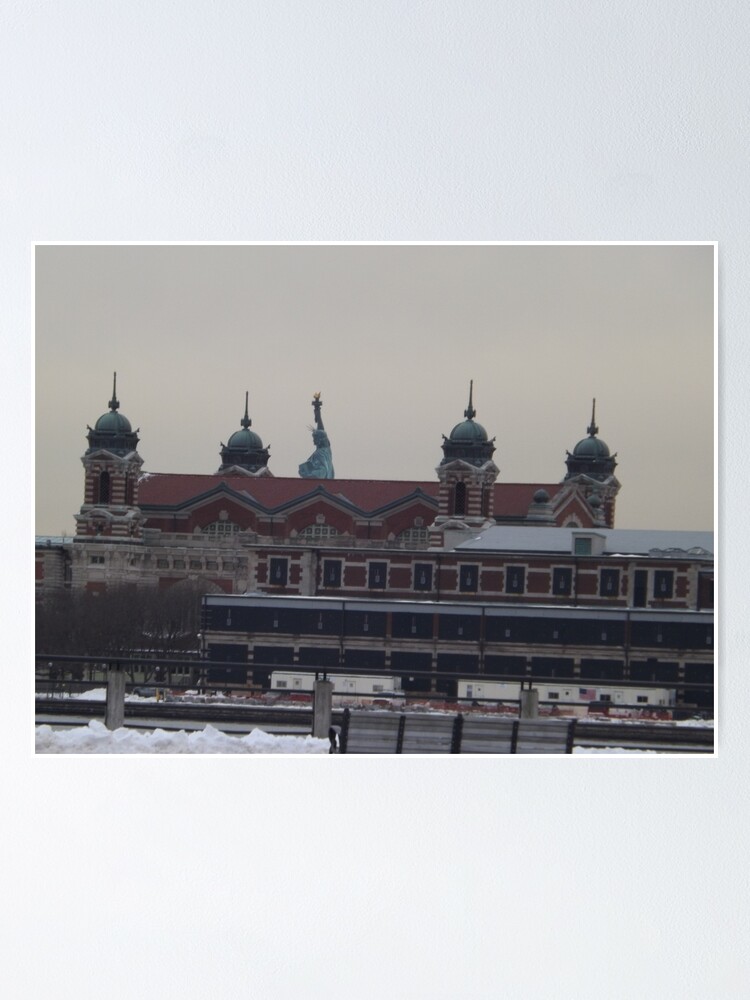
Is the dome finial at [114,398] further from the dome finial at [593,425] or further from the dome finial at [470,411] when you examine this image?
the dome finial at [593,425]

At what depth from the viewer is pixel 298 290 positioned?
12.5ft

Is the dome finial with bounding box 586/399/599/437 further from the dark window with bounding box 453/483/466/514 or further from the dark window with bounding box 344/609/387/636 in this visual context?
the dark window with bounding box 344/609/387/636

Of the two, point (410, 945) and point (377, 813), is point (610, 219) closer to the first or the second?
point (377, 813)

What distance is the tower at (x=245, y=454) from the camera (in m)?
3.82

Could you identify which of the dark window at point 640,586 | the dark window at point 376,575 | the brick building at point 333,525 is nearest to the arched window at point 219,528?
the brick building at point 333,525

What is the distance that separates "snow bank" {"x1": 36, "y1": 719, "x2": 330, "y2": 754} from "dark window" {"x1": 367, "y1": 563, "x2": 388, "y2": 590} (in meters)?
0.54

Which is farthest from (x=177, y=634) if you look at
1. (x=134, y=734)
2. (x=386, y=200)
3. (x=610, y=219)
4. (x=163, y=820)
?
(x=610, y=219)

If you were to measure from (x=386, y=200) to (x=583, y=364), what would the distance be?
2.73 feet

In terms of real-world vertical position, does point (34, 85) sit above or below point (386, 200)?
above

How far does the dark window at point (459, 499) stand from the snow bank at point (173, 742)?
859 mm

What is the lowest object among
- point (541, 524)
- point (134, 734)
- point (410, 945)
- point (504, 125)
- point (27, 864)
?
point (410, 945)

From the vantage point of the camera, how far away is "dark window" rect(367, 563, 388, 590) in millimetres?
3922

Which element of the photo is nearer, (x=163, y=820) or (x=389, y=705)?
(x=163, y=820)

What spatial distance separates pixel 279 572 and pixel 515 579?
0.80 m
